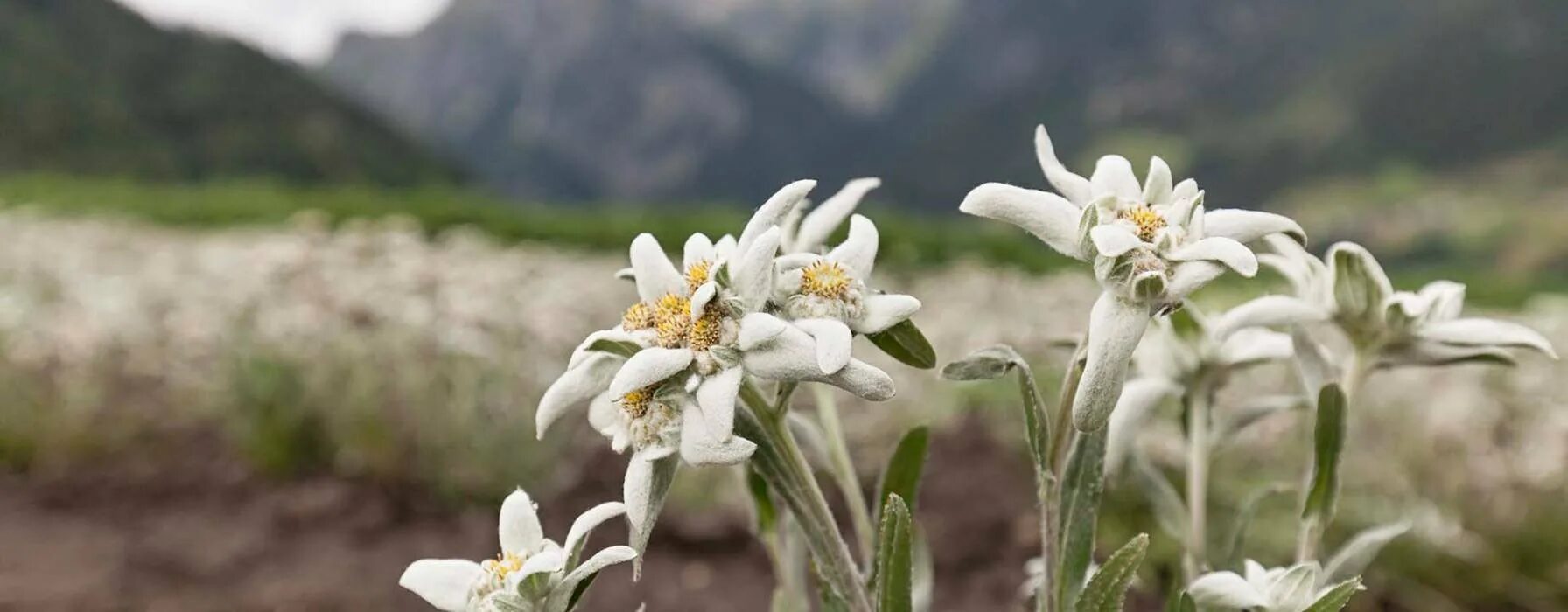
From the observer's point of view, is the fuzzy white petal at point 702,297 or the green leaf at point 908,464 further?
the green leaf at point 908,464

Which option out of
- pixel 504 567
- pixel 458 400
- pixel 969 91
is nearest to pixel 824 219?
pixel 504 567

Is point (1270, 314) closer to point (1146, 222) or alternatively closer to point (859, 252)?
point (1146, 222)

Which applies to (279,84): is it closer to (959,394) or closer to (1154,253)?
(959,394)

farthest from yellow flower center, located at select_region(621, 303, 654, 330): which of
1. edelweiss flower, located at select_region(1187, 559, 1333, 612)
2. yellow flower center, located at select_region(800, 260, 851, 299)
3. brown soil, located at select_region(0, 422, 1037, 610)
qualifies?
brown soil, located at select_region(0, 422, 1037, 610)

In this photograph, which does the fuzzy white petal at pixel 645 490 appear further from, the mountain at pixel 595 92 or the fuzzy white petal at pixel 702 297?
the mountain at pixel 595 92

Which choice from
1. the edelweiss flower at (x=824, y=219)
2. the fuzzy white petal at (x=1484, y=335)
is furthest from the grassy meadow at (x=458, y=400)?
the edelweiss flower at (x=824, y=219)

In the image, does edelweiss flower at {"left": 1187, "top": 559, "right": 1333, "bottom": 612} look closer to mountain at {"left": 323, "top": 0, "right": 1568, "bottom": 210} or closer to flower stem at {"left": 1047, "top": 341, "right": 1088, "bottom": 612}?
flower stem at {"left": 1047, "top": 341, "right": 1088, "bottom": 612}
